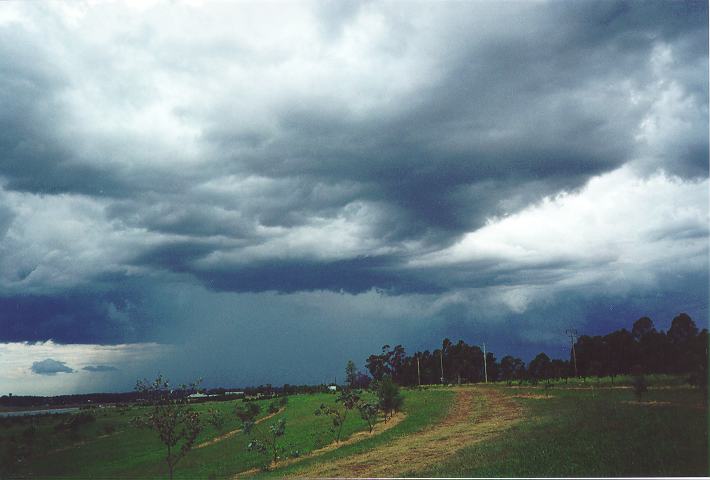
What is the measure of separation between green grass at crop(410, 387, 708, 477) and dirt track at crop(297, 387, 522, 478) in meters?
1.68

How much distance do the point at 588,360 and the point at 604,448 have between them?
89440mm

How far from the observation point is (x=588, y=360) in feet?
329

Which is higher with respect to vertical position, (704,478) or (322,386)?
(704,478)

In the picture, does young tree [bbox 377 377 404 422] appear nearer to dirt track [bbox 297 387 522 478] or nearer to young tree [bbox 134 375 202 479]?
dirt track [bbox 297 387 522 478]

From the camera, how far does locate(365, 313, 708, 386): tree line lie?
136ft

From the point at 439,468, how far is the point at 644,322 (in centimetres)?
7795

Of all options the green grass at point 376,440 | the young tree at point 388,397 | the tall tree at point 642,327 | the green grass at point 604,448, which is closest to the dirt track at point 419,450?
the green grass at point 376,440

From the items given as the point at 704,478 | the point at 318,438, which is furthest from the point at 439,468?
the point at 318,438

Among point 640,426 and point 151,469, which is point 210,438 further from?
point 640,426

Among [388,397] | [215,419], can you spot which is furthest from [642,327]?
[215,419]

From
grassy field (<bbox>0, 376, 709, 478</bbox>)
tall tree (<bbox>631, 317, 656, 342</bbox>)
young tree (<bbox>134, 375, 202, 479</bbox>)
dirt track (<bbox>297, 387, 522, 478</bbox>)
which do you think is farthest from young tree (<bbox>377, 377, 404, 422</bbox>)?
tall tree (<bbox>631, 317, 656, 342</bbox>)

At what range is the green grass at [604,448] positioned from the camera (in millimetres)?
17297

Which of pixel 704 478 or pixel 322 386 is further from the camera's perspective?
pixel 322 386

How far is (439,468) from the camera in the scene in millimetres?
20953
